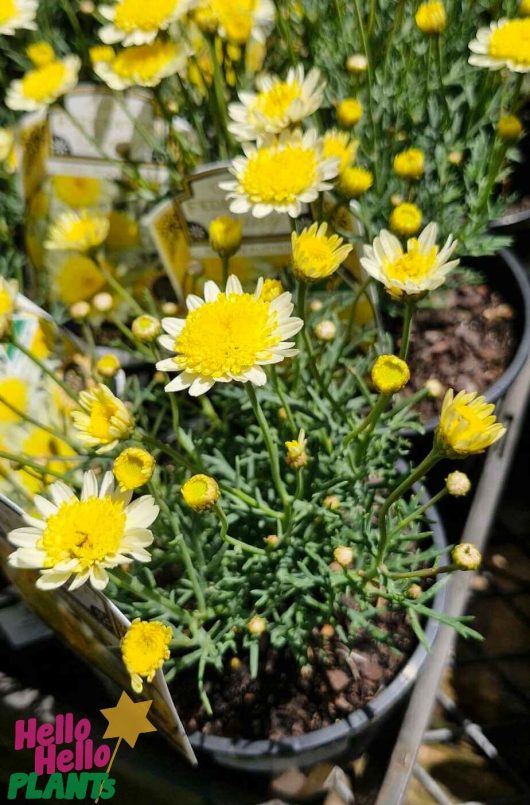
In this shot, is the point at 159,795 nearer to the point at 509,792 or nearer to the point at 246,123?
the point at 509,792

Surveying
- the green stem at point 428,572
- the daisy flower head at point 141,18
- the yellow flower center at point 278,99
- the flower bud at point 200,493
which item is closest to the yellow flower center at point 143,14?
the daisy flower head at point 141,18

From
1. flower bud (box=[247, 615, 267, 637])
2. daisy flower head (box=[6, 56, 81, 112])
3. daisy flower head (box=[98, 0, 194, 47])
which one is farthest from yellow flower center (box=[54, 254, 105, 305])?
flower bud (box=[247, 615, 267, 637])

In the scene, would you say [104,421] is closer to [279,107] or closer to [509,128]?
[279,107]

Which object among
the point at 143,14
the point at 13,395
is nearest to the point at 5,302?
the point at 13,395

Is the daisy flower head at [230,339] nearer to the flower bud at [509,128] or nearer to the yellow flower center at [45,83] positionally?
the flower bud at [509,128]

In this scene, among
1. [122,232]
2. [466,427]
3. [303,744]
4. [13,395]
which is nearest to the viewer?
[466,427]

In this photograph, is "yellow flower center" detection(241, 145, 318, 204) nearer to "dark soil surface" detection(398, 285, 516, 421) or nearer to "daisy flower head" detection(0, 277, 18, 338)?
"daisy flower head" detection(0, 277, 18, 338)

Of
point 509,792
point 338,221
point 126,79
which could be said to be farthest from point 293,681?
point 126,79
